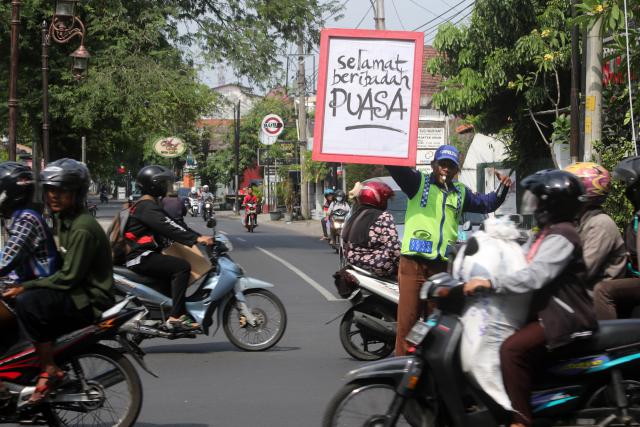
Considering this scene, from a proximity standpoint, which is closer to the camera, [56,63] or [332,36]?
[332,36]

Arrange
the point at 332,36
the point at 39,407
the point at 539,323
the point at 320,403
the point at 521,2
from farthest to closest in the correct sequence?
the point at 521,2, the point at 320,403, the point at 332,36, the point at 39,407, the point at 539,323

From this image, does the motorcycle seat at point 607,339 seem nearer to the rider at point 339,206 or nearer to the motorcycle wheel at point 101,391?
the motorcycle wheel at point 101,391

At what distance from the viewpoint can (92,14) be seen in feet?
86.6

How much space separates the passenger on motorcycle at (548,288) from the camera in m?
5.13

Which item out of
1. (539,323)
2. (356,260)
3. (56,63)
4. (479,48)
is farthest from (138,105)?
(539,323)

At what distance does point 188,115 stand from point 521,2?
11.3 meters

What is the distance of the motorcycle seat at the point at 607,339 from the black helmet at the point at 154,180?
218 inches

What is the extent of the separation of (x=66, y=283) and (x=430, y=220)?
2.72 metres

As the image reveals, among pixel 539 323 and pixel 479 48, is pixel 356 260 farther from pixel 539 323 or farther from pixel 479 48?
pixel 479 48

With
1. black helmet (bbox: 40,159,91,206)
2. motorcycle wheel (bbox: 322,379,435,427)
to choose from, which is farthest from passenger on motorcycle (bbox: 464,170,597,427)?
black helmet (bbox: 40,159,91,206)

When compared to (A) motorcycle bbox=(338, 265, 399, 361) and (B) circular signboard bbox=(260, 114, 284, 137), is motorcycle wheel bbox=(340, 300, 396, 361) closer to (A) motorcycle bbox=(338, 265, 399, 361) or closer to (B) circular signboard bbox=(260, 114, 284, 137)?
(A) motorcycle bbox=(338, 265, 399, 361)

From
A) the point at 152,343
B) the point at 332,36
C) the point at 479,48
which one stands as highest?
the point at 479,48

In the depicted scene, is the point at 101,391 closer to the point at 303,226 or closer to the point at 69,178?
the point at 69,178

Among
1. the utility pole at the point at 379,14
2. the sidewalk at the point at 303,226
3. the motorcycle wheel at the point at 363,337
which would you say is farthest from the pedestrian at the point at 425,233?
the sidewalk at the point at 303,226
